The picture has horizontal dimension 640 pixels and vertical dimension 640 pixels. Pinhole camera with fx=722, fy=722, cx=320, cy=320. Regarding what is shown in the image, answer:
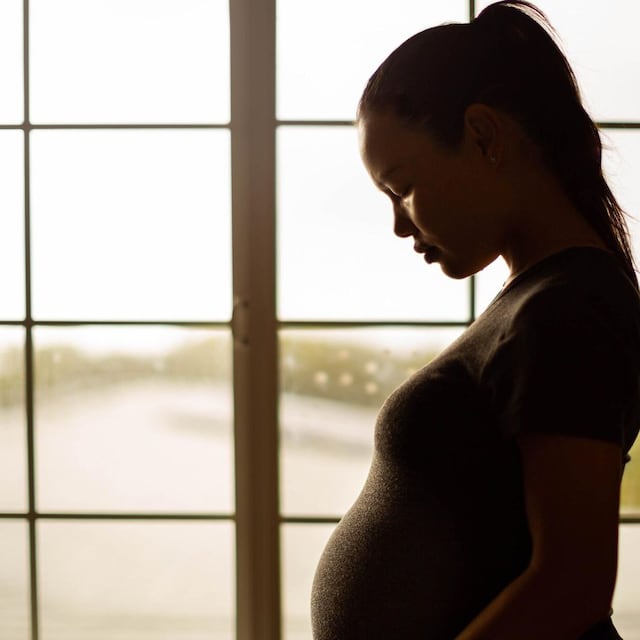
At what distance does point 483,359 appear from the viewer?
66 centimetres

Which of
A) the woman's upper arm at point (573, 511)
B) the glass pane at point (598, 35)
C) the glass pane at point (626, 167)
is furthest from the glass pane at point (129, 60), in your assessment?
the woman's upper arm at point (573, 511)

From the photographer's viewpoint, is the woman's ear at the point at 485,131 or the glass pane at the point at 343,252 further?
the glass pane at the point at 343,252

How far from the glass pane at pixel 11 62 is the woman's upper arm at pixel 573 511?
4.56 ft

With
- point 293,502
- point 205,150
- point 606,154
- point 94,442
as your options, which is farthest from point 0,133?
point 606,154

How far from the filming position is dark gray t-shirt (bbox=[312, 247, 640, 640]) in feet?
1.92

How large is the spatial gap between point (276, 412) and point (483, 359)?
0.94 metres

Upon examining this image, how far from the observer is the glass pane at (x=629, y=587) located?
5.16ft

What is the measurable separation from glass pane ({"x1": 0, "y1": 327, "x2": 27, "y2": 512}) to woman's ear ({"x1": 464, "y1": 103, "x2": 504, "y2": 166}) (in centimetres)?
123

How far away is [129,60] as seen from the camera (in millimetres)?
1542

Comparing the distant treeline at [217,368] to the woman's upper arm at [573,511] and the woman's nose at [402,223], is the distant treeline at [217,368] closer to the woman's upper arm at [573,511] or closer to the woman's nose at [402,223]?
the woman's nose at [402,223]

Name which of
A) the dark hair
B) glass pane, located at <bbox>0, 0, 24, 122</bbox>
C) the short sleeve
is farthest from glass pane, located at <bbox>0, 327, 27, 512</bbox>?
the short sleeve

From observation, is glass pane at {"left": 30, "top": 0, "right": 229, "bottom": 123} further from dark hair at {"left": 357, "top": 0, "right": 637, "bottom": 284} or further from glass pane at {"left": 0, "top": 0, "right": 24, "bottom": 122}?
dark hair at {"left": 357, "top": 0, "right": 637, "bottom": 284}

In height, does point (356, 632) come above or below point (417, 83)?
below

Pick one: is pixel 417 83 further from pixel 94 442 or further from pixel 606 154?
pixel 94 442
